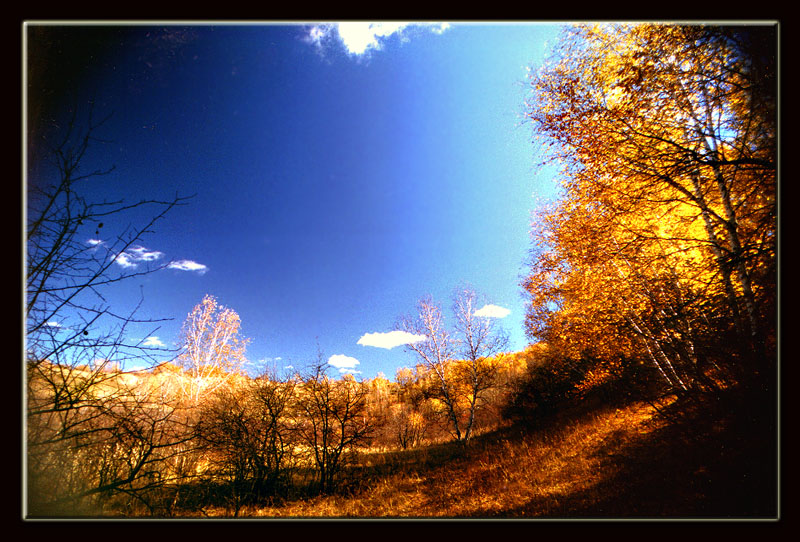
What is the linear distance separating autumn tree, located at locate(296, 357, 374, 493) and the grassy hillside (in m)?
0.41

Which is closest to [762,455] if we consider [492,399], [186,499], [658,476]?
[658,476]

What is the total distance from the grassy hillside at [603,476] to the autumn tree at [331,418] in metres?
0.41

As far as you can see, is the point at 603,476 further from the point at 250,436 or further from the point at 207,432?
the point at 207,432

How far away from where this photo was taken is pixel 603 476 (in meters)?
2.92

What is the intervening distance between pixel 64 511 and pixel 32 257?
2.17m

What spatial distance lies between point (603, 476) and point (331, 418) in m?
3.83

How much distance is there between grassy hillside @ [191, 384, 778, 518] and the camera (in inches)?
80.0

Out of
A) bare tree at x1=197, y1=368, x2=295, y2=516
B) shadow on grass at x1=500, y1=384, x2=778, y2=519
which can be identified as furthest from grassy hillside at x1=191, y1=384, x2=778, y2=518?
bare tree at x1=197, y1=368, x2=295, y2=516

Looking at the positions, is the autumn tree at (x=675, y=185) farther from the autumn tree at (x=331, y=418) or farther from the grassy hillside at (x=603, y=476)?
the autumn tree at (x=331, y=418)

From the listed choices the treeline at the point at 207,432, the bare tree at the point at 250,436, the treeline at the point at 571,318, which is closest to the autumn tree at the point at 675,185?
the treeline at the point at 571,318

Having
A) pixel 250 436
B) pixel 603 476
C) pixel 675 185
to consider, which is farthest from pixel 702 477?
pixel 250 436

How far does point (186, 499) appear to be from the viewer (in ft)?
9.84

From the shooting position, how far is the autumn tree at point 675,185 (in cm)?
214

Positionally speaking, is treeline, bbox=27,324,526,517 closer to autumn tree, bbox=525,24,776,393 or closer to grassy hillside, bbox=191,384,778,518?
grassy hillside, bbox=191,384,778,518
